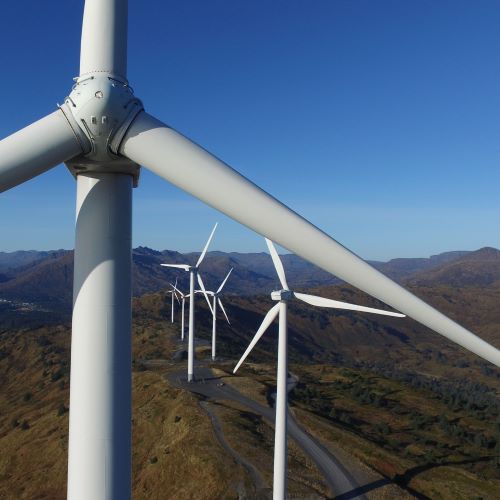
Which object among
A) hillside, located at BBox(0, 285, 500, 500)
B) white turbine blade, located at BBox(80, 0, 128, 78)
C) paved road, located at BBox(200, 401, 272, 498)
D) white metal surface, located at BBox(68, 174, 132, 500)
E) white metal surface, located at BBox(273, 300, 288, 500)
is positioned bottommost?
hillside, located at BBox(0, 285, 500, 500)

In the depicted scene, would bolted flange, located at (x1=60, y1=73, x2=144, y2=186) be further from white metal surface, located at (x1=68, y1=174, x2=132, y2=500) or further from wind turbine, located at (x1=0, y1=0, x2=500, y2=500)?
white metal surface, located at (x1=68, y1=174, x2=132, y2=500)

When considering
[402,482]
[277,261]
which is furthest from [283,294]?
[402,482]

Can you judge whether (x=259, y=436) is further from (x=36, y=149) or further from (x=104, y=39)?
(x=104, y=39)

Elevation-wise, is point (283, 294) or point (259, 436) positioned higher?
point (283, 294)

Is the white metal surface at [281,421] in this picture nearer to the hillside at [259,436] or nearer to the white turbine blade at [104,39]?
the hillside at [259,436]

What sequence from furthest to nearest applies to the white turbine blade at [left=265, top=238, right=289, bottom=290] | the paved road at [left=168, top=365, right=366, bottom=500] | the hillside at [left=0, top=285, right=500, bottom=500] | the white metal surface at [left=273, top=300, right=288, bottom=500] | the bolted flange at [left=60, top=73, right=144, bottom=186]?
the hillside at [left=0, top=285, right=500, bottom=500] < the paved road at [left=168, top=365, right=366, bottom=500] < the white turbine blade at [left=265, top=238, right=289, bottom=290] < the white metal surface at [left=273, top=300, right=288, bottom=500] < the bolted flange at [left=60, top=73, right=144, bottom=186]

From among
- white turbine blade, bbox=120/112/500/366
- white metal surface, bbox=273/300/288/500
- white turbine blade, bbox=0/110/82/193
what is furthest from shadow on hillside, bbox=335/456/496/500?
white turbine blade, bbox=0/110/82/193

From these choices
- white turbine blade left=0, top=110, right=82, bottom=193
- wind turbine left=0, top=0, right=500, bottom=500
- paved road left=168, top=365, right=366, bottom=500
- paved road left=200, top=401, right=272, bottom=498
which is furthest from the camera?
paved road left=168, top=365, right=366, bottom=500

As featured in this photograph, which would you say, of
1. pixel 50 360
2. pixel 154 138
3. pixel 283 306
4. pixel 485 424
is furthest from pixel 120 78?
pixel 50 360
